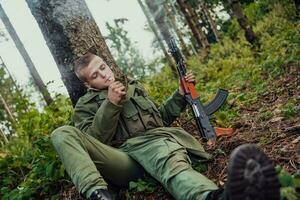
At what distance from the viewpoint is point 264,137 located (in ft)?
11.8

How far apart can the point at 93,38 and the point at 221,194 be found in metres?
2.76

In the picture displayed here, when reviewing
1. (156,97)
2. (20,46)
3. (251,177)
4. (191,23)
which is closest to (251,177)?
(251,177)

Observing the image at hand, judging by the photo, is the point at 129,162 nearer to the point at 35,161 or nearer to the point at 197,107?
the point at 197,107

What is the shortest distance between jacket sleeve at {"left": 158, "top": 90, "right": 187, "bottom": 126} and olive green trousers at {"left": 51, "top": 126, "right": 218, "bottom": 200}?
627 millimetres

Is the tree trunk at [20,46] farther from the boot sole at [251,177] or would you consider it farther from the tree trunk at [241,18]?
the boot sole at [251,177]

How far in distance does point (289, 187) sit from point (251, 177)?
0.39m

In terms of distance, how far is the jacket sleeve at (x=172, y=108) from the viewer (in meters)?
3.92

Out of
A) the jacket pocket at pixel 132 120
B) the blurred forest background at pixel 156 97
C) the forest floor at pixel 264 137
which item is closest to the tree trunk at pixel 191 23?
the blurred forest background at pixel 156 97

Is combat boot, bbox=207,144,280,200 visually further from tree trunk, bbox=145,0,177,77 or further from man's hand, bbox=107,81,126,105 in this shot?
tree trunk, bbox=145,0,177,77

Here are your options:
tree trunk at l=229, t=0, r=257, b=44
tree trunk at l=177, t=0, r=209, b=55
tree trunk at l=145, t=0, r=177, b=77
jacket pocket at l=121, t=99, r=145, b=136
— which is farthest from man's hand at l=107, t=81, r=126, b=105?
tree trunk at l=177, t=0, r=209, b=55

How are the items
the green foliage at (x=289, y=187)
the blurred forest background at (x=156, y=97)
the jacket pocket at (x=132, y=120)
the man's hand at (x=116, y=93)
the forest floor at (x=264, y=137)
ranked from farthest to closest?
1. the jacket pocket at (x=132, y=120)
2. the blurred forest background at (x=156, y=97)
3. the man's hand at (x=116, y=93)
4. the forest floor at (x=264, y=137)
5. the green foliage at (x=289, y=187)

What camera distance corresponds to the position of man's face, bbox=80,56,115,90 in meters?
3.62

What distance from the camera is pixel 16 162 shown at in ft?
18.0

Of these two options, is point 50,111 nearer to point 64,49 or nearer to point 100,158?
point 64,49
